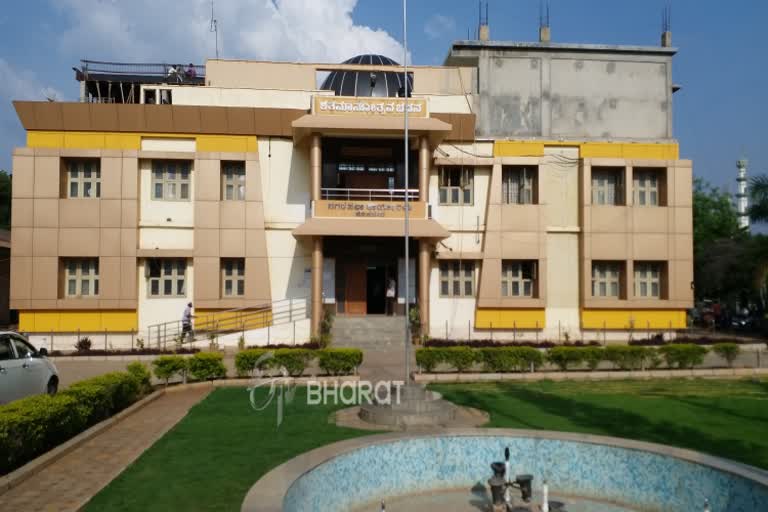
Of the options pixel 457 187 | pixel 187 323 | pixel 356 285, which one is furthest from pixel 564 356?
pixel 187 323

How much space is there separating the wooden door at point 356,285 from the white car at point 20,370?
14.6 meters

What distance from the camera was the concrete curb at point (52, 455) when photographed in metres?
8.05

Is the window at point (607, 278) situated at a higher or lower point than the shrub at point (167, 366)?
higher

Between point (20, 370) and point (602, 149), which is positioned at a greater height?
point (602, 149)

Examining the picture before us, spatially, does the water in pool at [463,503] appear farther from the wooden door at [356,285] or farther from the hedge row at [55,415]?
the wooden door at [356,285]

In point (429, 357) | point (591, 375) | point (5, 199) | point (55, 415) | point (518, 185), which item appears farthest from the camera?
point (5, 199)

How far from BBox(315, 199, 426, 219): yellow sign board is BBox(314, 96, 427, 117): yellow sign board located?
3.48 metres

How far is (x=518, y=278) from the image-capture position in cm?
2656

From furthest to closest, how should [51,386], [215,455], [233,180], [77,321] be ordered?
[233,180] < [77,321] < [51,386] < [215,455]

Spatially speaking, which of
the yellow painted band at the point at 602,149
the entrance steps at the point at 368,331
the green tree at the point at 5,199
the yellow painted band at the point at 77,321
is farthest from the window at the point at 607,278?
the green tree at the point at 5,199

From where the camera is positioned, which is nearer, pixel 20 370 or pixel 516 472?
pixel 516 472

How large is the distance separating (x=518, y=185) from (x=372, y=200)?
6455mm

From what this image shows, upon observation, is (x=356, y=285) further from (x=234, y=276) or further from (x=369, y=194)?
(x=234, y=276)

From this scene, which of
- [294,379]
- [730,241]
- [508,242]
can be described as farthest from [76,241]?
[730,241]
